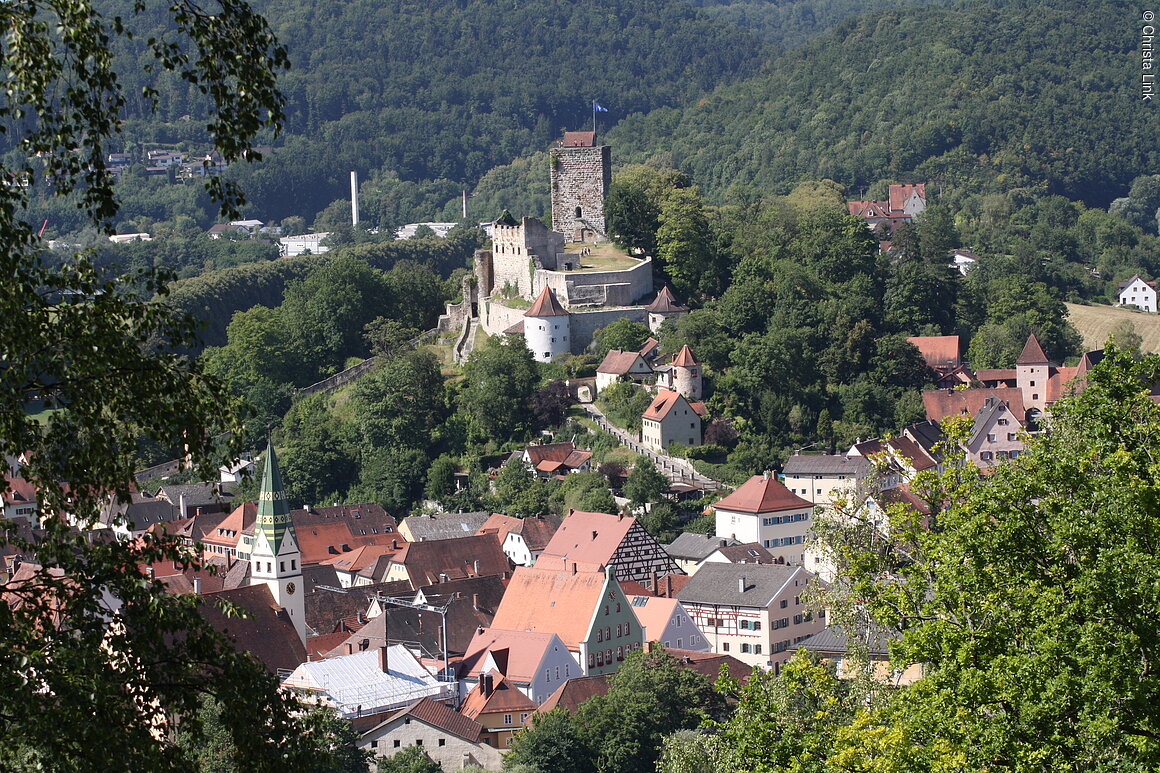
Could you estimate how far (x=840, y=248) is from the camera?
74.9 metres

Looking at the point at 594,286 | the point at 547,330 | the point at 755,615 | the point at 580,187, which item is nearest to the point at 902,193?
the point at 580,187

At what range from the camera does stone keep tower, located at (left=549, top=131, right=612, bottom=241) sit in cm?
7894

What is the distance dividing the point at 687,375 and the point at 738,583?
1459 cm

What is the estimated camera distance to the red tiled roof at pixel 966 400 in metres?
66.6

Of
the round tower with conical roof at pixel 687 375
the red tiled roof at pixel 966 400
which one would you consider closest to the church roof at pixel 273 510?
the round tower with conical roof at pixel 687 375

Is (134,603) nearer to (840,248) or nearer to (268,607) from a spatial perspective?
(268,607)

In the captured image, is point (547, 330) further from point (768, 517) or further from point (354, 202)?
point (354, 202)

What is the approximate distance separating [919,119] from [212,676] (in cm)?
12668

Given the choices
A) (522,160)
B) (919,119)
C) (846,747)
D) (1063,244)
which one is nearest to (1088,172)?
(919,119)

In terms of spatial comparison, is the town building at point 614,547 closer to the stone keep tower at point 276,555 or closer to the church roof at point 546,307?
the stone keep tower at point 276,555

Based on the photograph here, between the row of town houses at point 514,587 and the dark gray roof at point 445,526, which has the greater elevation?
the row of town houses at point 514,587

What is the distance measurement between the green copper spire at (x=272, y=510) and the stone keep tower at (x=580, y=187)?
1108 inches

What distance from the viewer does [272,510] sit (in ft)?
176

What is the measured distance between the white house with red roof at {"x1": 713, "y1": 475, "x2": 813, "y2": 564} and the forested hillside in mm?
67175
